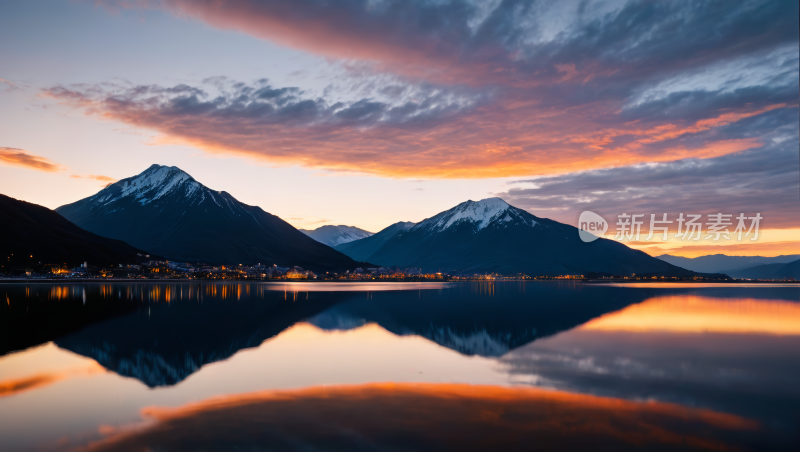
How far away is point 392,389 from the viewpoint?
22.2 meters

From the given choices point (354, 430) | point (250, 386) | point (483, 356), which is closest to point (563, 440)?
point (354, 430)

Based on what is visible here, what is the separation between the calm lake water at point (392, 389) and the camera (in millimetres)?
15359

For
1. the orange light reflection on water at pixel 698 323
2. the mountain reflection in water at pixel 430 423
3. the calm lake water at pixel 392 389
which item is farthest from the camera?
the orange light reflection on water at pixel 698 323

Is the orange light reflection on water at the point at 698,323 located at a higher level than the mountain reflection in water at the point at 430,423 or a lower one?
lower

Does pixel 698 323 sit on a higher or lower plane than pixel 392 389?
lower

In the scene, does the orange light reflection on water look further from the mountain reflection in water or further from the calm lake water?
the mountain reflection in water

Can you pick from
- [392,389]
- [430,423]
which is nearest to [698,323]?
[392,389]

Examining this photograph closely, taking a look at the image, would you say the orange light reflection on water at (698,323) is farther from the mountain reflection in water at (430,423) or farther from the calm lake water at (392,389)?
the mountain reflection in water at (430,423)

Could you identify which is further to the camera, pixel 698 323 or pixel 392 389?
pixel 698 323

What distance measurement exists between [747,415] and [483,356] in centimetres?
1480

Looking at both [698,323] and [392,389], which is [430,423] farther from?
[698,323]

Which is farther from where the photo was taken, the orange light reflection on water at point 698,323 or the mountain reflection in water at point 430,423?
the orange light reflection on water at point 698,323

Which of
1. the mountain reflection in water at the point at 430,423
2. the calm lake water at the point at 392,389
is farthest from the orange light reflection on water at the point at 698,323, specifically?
the mountain reflection in water at the point at 430,423

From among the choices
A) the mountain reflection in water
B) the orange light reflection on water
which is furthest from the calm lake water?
the orange light reflection on water
